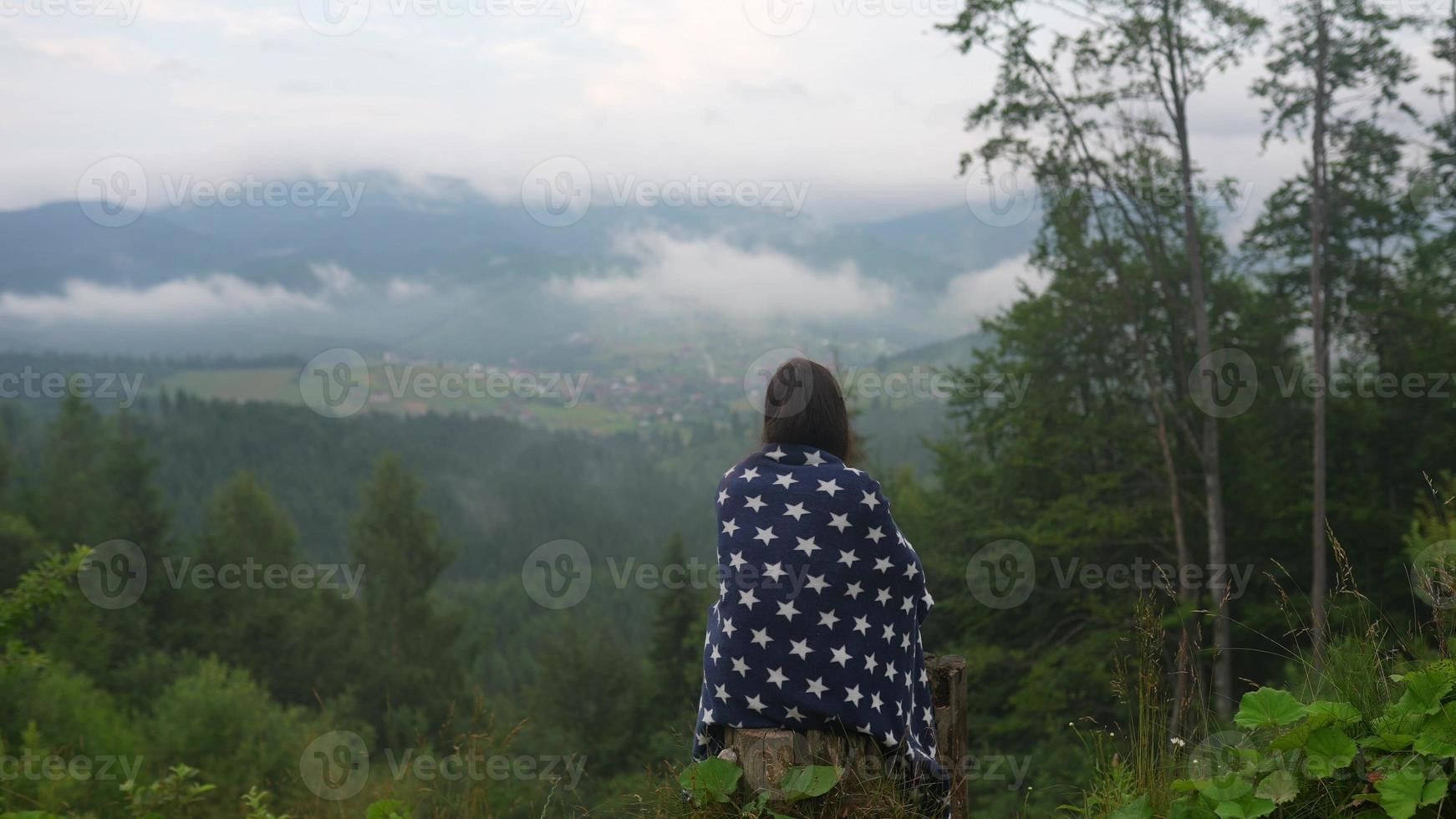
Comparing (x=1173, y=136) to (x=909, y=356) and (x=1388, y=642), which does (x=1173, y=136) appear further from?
(x=909, y=356)

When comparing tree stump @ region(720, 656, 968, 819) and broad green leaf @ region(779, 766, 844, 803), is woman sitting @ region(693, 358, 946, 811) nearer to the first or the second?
tree stump @ region(720, 656, 968, 819)

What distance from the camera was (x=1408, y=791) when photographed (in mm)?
2174

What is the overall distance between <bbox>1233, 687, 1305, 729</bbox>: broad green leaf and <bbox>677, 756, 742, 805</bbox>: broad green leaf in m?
1.33

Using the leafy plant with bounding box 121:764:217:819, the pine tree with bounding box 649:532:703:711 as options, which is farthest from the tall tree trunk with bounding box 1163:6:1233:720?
the pine tree with bounding box 649:532:703:711

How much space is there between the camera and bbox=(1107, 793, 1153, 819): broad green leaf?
2.55m

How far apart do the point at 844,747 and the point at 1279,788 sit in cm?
117

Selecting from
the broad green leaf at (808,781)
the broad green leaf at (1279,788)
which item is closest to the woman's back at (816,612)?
the broad green leaf at (808,781)

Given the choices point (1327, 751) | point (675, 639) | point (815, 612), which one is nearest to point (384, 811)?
point (815, 612)

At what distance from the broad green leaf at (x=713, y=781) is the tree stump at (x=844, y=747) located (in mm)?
97

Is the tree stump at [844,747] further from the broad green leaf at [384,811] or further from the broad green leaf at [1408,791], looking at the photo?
the broad green leaf at [1408,791]

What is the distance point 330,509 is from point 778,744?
87.3 meters

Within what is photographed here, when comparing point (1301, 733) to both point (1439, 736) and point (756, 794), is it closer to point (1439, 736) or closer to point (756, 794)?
point (1439, 736)

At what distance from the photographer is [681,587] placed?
27.8 metres

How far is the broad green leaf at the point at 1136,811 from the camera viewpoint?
2553 mm
